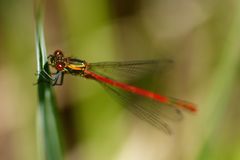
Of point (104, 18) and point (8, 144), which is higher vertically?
point (104, 18)

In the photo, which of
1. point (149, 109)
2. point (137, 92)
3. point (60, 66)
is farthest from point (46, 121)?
point (149, 109)

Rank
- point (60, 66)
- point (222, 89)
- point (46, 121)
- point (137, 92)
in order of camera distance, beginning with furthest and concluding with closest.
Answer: point (137, 92) → point (60, 66) → point (222, 89) → point (46, 121)

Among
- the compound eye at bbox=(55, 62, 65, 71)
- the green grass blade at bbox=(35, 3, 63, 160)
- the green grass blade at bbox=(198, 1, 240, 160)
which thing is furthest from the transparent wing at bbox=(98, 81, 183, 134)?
the green grass blade at bbox=(35, 3, 63, 160)

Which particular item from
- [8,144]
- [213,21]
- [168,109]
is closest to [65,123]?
[8,144]

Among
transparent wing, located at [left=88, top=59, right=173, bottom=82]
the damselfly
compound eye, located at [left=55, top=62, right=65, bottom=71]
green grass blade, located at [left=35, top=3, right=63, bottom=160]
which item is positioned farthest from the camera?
transparent wing, located at [left=88, top=59, right=173, bottom=82]

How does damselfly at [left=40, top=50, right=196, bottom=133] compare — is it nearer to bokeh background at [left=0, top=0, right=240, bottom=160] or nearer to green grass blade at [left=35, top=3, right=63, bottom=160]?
bokeh background at [left=0, top=0, right=240, bottom=160]

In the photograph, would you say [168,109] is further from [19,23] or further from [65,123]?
[19,23]

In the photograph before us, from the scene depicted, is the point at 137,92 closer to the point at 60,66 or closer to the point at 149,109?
the point at 149,109
